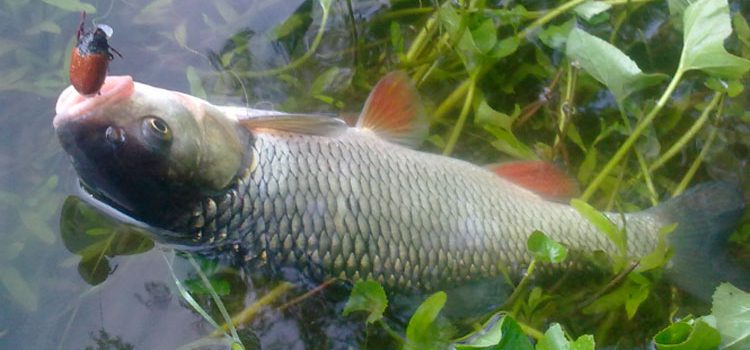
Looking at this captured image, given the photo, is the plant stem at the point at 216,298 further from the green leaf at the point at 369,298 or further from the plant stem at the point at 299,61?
the plant stem at the point at 299,61

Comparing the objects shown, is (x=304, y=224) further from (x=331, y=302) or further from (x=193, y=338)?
(x=193, y=338)

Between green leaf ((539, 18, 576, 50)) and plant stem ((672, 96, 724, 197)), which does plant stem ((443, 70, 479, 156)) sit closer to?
green leaf ((539, 18, 576, 50))

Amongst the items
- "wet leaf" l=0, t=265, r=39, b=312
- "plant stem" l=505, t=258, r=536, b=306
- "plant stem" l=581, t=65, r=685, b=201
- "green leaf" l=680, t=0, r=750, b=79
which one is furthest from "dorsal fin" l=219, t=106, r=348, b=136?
"green leaf" l=680, t=0, r=750, b=79

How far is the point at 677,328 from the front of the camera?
1904 mm

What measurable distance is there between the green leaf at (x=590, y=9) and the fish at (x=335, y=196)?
0.67 meters

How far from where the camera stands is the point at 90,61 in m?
1.91

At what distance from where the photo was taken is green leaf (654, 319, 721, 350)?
6.16 ft

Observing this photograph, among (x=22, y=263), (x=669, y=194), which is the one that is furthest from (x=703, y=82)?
(x=22, y=263)

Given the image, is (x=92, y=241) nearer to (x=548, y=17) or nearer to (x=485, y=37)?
(x=485, y=37)

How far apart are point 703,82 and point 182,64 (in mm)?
1871

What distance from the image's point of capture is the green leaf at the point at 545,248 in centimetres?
221

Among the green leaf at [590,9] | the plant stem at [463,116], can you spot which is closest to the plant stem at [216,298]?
the plant stem at [463,116]

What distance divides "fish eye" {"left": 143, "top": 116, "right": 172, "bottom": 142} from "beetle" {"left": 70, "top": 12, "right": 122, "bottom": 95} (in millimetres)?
158

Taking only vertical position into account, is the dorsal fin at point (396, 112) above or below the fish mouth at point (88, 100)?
below
